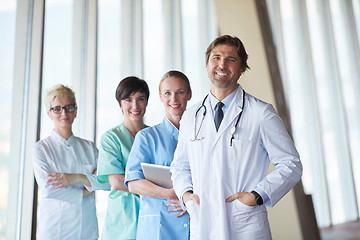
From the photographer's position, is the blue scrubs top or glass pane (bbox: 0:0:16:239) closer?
the blue scrubs top

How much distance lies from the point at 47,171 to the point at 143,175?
3.41ft

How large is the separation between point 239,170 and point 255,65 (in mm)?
2638

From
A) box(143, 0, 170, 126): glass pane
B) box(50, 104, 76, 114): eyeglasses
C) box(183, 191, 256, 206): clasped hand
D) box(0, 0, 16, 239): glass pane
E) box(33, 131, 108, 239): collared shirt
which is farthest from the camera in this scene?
box(143, 0, 170, 126): glass pane

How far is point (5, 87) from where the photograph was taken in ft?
10.6

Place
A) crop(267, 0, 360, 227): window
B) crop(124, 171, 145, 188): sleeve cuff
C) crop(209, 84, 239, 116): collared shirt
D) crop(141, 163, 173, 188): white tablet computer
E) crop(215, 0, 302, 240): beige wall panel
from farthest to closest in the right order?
1. crop(267, 0, 360, 227): window
2. crop(215, 0, 302, 240): beige wall panel
3. crop(124, 171, 145, 188): sleeve cuff
4. crop(141, 163, 173, 188): white tablet computer
5. crop(209, 84, 239, 116): collared shirt

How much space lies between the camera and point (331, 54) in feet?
18.7

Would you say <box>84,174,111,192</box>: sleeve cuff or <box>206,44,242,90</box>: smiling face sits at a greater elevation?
<box>206,44,242,90</box>: smiling face

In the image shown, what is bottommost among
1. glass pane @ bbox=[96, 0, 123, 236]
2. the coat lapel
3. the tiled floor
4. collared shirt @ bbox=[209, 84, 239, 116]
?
the tiled floor

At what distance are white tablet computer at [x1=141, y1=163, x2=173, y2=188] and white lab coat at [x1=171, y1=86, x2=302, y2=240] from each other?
224 mm

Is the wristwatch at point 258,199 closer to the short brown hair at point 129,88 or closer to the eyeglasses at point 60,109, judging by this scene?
the short brown hair at point 129,88

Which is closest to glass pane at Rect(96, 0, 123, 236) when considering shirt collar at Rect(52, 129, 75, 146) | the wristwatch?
shirt collar at Rect(52, 129, 75, 146)

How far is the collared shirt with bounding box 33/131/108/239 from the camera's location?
256 cm

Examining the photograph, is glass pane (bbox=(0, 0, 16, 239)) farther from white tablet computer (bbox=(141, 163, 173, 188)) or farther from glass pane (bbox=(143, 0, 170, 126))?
white tablet computer (bbox=(141, 163, 173, 188))

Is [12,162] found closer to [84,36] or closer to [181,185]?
[84,36]
